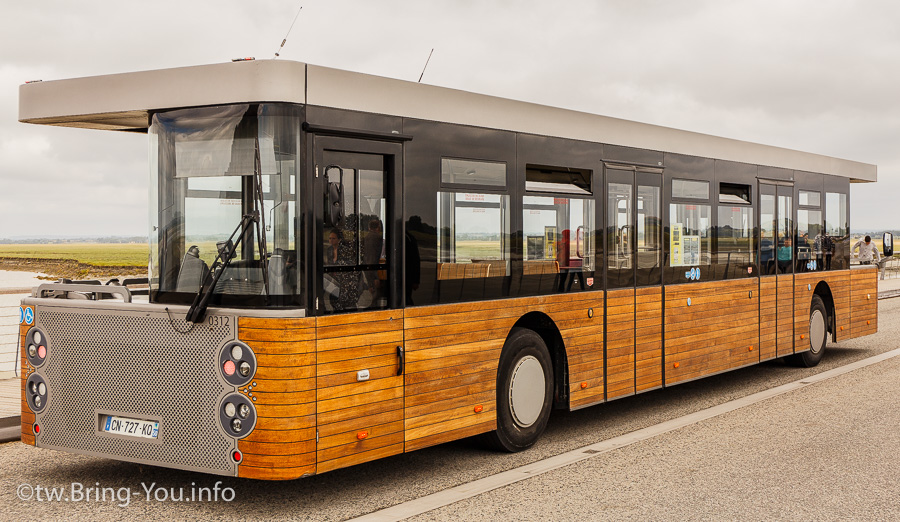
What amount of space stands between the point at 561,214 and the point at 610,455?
88.0 inches

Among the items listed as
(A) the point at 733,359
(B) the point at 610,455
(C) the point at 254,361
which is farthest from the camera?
(A) the point at 733,359

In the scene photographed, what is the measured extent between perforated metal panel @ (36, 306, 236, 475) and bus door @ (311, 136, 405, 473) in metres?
0.64

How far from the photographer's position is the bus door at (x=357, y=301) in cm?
594

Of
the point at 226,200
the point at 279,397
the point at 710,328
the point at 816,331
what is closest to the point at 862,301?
the point at 816,331

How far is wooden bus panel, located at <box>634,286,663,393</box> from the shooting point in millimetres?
9414

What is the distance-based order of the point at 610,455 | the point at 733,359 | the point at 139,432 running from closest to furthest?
the point at 139,432
the point at 610,455
the point at 733,359

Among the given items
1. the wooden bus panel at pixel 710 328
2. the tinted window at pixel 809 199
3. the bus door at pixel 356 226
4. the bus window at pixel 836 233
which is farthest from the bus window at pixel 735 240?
the bus door at pixel 356 226

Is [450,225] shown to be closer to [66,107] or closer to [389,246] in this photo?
[389,246]

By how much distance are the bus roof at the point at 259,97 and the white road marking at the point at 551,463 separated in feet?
9.06

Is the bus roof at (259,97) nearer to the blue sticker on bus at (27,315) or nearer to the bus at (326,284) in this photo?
the bus at (326,284)

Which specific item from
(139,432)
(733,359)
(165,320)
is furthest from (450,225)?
(733,359)

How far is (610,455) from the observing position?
771 centimetres

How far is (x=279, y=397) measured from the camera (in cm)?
573

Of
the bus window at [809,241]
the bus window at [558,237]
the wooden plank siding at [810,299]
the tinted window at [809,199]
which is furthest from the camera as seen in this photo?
the tinted window at [809,199]
